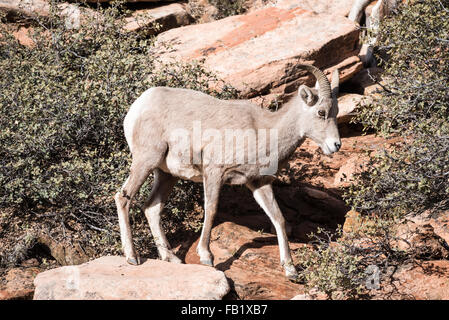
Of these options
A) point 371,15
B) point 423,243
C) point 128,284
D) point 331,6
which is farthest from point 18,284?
point 331,6

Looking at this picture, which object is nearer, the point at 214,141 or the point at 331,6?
the point at 214,141

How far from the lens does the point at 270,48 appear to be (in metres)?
11.2

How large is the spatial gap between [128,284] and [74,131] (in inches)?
141

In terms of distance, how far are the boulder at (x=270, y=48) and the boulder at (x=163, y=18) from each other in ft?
2.49

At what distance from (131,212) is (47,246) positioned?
1399mm

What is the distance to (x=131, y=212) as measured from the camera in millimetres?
8344

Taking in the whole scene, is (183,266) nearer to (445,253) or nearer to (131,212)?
(131,212)

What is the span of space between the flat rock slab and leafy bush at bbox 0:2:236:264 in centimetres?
164

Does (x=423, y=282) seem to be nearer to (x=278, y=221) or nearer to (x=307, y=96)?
(x=278, y=221)

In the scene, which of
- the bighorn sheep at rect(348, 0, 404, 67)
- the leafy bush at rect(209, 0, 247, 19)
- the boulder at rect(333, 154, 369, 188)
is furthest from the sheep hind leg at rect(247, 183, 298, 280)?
the leafy bush at rect(209, 0, 247, 19)

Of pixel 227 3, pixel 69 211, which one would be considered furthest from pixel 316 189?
pixel 227 3

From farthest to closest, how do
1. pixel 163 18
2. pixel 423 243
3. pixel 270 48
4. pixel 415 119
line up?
pixel 163 18, pixel 270 48, pixel 415 119, pixel 423 243

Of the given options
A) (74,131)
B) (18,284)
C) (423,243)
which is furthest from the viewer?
(74,131)

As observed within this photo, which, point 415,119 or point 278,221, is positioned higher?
point 415,119
